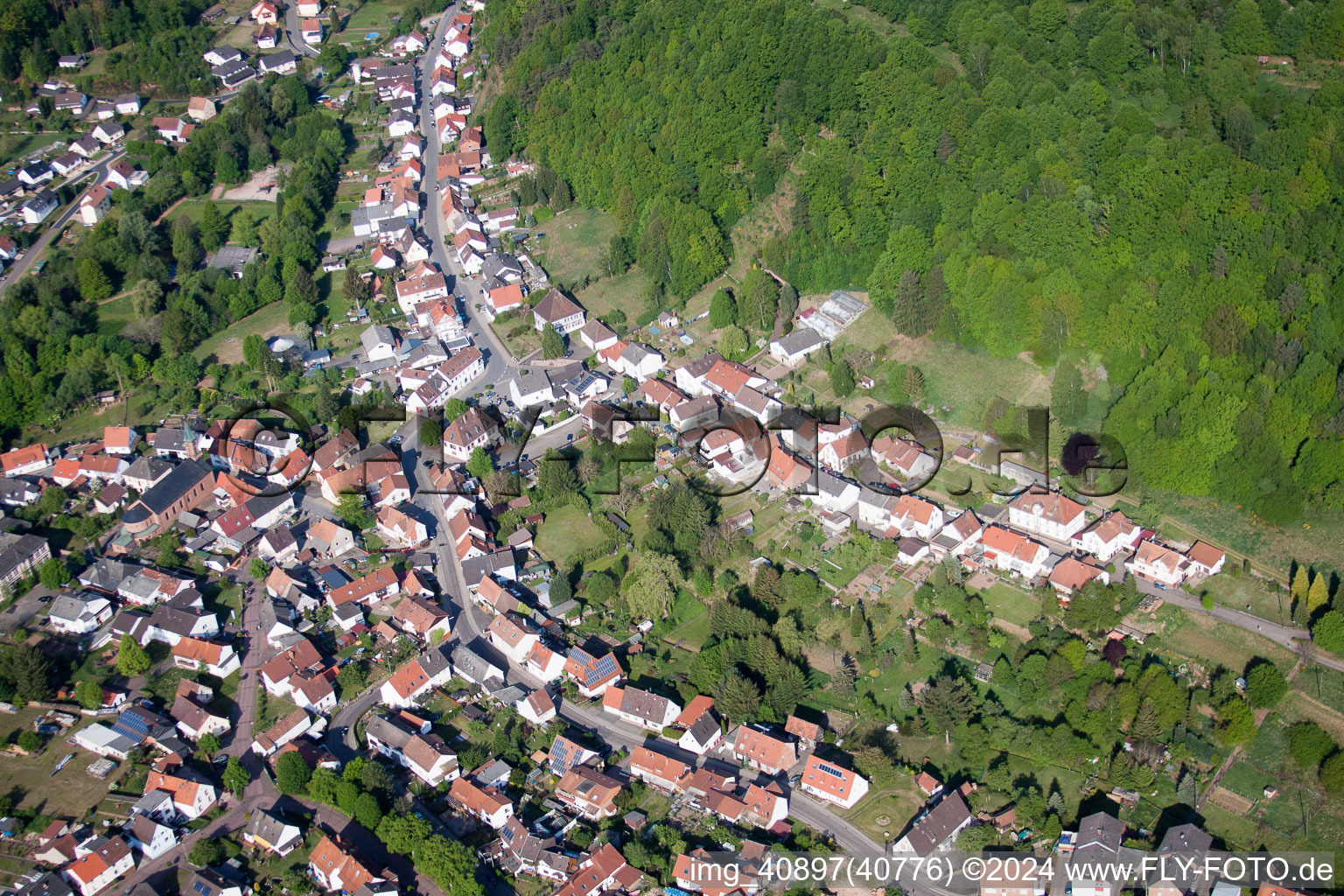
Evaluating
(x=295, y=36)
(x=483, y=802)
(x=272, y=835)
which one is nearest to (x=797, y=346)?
(x=483, y=802)

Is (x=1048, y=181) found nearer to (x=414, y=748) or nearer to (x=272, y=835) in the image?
(x=414, y=748)

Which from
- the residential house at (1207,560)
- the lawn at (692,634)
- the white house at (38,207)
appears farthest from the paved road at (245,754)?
the white house at (38,207)

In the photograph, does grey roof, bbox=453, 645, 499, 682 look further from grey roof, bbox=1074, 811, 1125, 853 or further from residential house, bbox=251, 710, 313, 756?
grey roof, bbox=1074, 811, 1125, 853

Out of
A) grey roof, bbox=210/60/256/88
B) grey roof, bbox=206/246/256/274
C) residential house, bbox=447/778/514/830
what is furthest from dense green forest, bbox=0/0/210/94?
residential house, bbox=447/778/514/830

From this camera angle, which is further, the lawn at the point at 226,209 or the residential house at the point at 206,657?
the lawn at the point at 226,209

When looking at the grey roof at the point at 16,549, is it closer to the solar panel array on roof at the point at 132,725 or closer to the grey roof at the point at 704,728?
the solar panel array on roof at the point at 132,725

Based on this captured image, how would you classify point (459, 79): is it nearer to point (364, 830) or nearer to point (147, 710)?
point (147, 710)
